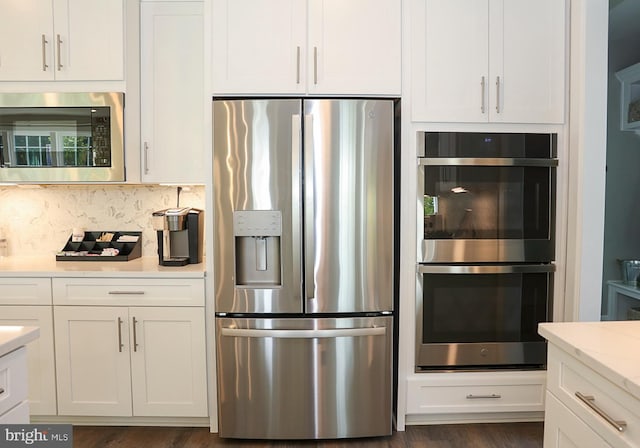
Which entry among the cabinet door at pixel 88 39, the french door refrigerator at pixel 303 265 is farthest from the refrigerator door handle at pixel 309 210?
the cabinet door at pixel 88 39

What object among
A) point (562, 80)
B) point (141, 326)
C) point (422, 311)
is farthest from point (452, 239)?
point (141, 326)

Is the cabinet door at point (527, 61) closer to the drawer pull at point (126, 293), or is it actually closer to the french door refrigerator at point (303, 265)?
the french door refrigerator at point (303, 265)

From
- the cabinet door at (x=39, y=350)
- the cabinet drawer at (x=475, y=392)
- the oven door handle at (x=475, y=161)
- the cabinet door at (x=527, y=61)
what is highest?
the cabinet door at (x=527, y=61)

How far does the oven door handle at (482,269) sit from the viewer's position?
2412mm

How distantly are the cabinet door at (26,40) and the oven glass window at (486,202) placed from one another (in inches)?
85.1

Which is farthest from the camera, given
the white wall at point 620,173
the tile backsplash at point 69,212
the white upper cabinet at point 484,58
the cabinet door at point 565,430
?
the white wall at point 620,173

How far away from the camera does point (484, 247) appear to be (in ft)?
7.98

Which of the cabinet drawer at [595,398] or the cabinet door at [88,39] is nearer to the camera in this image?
the cabinet drawer at [595,398]

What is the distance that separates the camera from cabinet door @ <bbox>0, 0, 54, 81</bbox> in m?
2.51

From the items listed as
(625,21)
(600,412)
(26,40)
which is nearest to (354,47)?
(26,40)

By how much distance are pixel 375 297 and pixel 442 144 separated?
867 millimetres

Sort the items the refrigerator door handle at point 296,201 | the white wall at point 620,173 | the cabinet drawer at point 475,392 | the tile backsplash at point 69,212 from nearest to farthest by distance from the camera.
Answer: the refrigerator door handle at point 296,201 < the cabinet drawer at point 475,392 < the tile backsplash at point 69,212 < the white wall at point 620,173

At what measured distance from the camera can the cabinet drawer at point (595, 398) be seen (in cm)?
102

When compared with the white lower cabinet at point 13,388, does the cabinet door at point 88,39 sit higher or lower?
higher
